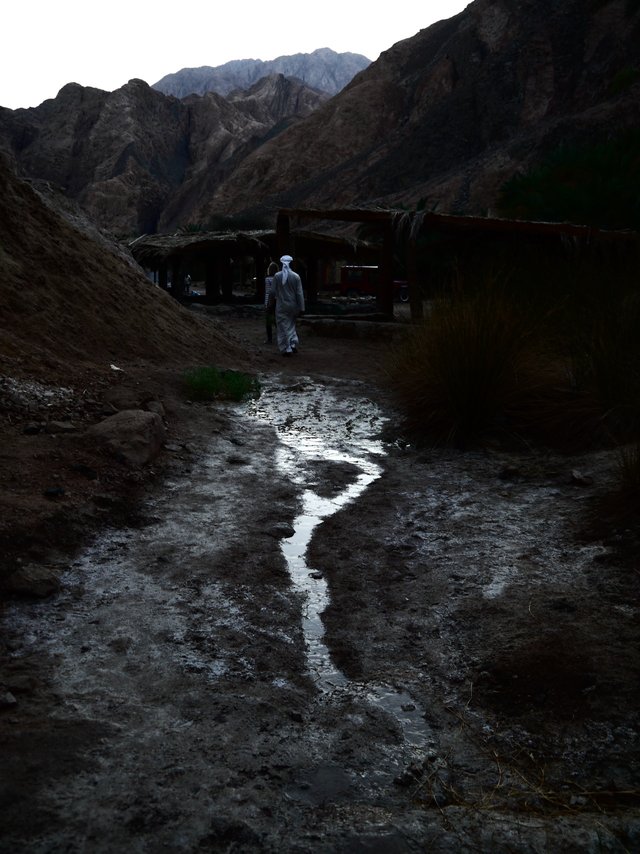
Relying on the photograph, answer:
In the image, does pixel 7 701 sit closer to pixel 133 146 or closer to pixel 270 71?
pixel 133 146

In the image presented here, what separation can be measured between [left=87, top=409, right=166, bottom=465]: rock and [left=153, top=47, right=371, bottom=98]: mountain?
511 feet

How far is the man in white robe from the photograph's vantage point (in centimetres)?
1131

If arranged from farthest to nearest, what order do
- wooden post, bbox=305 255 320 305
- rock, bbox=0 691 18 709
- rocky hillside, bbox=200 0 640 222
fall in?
rocky hillside, bbox=200 0 640 222 → wooden post, bbox=305 255 320 305 → rock, bbox=0 691 18 709

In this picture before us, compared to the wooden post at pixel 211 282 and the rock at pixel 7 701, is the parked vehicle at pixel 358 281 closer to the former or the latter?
the wooden post at pixel 211 282

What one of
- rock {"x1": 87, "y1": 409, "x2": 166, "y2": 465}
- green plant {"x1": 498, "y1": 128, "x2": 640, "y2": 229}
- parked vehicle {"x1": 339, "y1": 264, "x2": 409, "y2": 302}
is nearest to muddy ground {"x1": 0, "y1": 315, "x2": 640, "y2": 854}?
rock {"x1": 87, "y1": 409, "x2": 166, "y2": 465}

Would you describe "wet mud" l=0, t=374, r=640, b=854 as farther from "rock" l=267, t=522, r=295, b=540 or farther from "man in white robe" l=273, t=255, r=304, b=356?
"man in white robe" l=273, t=255, r=304, b=356

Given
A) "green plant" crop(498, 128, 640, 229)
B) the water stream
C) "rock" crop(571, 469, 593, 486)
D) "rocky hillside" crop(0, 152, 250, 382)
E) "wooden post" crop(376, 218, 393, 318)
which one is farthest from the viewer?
"green plant" crop(498, 128, 640, 229)

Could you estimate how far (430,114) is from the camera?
160 ft

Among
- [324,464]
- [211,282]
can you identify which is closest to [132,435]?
[324,464]

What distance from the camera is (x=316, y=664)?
2660mm

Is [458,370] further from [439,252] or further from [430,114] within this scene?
[430,114]

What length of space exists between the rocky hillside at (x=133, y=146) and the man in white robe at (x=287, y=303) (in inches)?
2194

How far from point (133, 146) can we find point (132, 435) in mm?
75160

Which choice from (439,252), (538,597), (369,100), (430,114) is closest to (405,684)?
(538,597)
